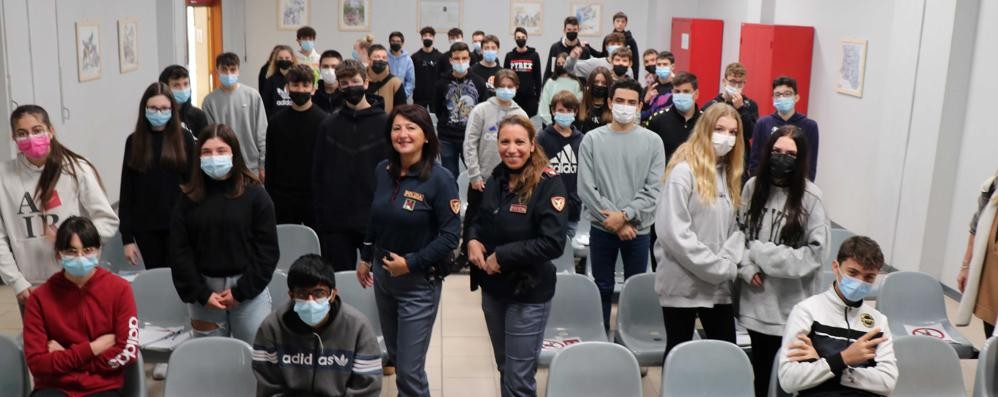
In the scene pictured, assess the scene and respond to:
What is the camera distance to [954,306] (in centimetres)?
789

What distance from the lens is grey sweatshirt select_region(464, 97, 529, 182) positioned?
7418 mm

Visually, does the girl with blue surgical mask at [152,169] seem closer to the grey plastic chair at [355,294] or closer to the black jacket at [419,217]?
the grey plastic chair at [355,294]

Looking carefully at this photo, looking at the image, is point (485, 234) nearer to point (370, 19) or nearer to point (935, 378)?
point (935, 378)

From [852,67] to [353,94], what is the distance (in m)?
6.01

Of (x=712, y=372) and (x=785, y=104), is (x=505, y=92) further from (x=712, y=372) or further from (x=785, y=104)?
(x=712, y=372)

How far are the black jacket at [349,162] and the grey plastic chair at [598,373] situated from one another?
191 cm

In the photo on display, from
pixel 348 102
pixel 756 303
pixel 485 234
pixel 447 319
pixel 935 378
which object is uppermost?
pixel 348 102

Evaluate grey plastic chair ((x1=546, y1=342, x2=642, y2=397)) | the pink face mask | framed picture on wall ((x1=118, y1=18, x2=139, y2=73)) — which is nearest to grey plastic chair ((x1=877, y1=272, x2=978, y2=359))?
grey plastic chair ((x1=546, y1=342, x2=642, y2=397))

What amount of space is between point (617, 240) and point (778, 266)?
151 centimetres

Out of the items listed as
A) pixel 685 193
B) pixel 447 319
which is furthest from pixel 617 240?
pixel 447 319

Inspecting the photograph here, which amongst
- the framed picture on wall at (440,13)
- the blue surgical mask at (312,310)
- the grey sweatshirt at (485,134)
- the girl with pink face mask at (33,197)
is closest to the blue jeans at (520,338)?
the blue surgical mask at (312,310)

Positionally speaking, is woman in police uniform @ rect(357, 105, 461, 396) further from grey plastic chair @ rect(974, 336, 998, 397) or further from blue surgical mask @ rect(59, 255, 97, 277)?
grey plastic chair @ rect(974, 336, 998, 397)

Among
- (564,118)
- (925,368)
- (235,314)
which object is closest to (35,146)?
(235,314)

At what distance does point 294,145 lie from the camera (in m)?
6.50
